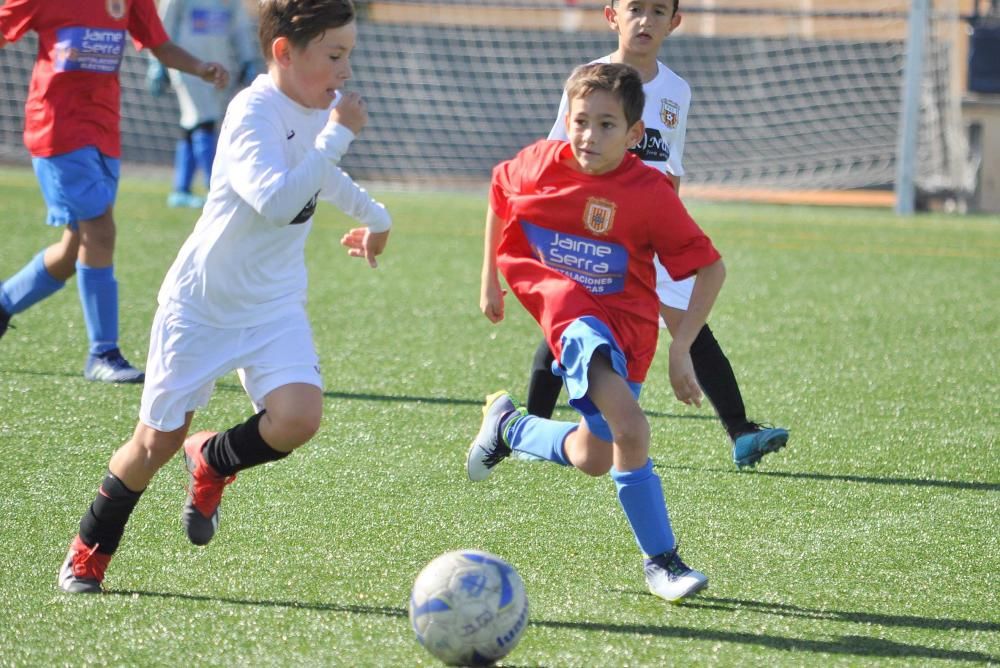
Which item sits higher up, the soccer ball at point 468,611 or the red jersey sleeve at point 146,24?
the red jersey sleeve at point 146,24

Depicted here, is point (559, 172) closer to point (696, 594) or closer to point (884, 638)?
point (696, 594)

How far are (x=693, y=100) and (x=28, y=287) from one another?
31.9 ft

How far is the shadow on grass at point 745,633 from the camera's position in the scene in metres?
2.99

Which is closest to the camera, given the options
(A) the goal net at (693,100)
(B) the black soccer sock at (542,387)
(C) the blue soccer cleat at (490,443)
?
(C) the blue soccer cleat at (490,443)

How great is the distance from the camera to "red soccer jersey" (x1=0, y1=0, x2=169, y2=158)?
5.40 m

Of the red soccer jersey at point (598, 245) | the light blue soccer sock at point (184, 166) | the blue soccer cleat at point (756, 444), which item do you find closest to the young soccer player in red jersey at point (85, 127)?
the red soccer jersey at point (598, 245)

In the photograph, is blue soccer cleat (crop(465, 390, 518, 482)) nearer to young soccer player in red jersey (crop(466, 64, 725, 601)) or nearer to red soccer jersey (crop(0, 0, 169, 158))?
young soccer player in red jersey (crop(466, 64, 725, 601))

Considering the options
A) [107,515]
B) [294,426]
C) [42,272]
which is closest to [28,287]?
[42,272]

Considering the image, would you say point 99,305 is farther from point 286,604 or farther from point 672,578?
point 672,578

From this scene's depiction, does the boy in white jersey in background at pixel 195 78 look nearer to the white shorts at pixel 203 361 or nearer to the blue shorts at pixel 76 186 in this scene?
the blue shorts at pixel 76 186

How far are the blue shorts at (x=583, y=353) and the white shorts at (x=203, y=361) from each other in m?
0.62

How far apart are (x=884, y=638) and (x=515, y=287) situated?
126cm

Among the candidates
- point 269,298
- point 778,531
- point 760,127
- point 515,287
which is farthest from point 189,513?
point 760,127

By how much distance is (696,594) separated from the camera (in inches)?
132
